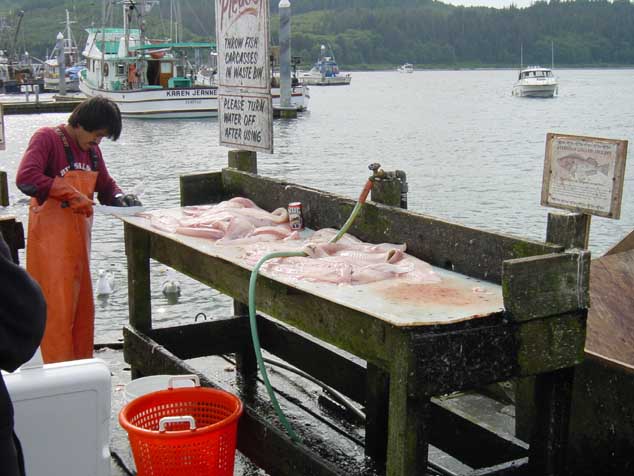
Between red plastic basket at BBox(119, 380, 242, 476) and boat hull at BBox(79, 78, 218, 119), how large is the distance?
41961mm

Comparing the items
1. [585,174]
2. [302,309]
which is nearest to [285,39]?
[585,174]

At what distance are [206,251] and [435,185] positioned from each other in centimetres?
2093

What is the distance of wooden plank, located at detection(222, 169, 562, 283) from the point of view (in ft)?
12.5

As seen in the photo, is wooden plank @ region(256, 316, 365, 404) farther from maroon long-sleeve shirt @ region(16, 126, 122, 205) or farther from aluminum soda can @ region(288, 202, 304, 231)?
maroon long-sleeve shirt @ region(16, 126, 122, 205)

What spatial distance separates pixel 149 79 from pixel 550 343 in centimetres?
4609

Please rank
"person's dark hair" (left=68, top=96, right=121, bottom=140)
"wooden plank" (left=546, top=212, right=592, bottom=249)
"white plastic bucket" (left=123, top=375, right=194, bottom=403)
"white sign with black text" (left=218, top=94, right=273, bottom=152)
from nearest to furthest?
1. "wooden plank" (left=546, top=212, right=592, bottom=249)
2. "white plastic bucket" (left=123, top=375, right=194, bottom=403)
3. "person's dark hair" (left=68, top=96, right=121, bottom=140)
4. "white sign with black text" (left=218, top=94, right=273, bottom=152)

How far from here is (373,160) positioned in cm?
3172

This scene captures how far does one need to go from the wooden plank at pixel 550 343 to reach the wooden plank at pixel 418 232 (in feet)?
1.04

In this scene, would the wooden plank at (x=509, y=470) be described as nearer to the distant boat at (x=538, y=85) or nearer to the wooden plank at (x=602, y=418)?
the wooden plank at (x=602, y=418)

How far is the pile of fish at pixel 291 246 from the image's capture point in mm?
3916

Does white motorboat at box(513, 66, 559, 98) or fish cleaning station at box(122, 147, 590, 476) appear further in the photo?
white motorboat at box(513, 66, 559, 98)

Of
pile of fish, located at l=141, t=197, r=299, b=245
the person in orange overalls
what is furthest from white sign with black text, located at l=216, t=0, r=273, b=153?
the person in orange overalls

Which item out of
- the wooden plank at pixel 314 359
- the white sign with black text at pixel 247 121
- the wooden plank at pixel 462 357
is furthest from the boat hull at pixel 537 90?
the wooden plank at pixel 462 357

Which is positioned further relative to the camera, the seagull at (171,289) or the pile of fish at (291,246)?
the seagull at (171,289)
